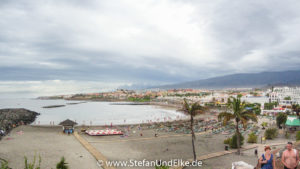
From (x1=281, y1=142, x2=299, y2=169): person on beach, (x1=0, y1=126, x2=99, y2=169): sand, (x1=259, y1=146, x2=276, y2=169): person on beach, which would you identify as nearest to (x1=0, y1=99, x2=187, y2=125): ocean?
(x1=0, y1=126, x2=99, y2=169): sand

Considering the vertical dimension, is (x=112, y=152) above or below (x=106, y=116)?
above

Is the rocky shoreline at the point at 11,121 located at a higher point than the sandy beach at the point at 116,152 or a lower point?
lower

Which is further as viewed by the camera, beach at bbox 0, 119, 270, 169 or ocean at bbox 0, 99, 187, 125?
ocean at bbox 0, 99, 187, 125

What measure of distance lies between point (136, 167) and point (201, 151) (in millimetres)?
6898

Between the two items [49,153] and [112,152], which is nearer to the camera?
[49,153]

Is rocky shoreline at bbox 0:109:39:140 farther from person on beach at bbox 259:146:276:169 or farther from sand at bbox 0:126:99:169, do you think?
person on beach at bbox 259:146:276:169

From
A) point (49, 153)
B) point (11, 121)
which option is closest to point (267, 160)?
point (49, 153)

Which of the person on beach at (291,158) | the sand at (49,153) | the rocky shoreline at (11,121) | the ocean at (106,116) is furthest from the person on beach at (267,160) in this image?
the ocean at (106,116)

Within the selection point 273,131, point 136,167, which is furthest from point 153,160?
point 273,131

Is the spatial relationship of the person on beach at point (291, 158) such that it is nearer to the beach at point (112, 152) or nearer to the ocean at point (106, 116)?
the beach at point (112, 152)

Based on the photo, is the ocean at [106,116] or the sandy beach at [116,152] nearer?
the sandy beach at [116,152]

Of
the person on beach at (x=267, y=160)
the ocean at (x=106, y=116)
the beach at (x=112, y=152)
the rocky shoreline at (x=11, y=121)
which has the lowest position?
the ocean at (x=106, y=116)

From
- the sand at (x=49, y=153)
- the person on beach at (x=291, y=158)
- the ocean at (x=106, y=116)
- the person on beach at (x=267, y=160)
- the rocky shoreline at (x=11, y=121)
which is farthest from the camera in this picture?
the ocean at (x=106, y=116)

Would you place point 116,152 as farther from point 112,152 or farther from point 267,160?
point 267,160
